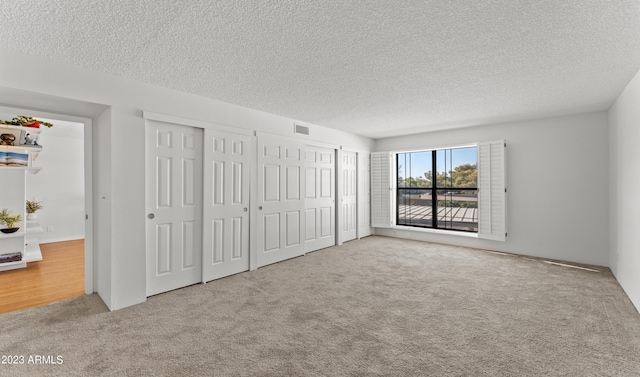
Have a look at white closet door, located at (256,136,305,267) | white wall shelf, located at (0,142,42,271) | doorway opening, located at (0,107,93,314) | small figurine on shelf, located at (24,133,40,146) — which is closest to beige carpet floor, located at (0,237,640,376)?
white closet door, located at (256,136,305,267)

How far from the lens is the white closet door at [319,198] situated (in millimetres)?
5164

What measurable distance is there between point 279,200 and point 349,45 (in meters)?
2.81

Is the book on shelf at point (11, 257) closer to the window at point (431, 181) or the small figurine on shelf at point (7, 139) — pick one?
the small figurine on shelf at point (7, 139)

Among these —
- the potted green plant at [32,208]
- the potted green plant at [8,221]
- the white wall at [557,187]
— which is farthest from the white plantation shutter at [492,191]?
the potted green plant at [32,208]

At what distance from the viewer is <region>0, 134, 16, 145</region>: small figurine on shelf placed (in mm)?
3853

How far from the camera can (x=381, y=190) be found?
21.4 feet

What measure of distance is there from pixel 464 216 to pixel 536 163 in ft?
12.5

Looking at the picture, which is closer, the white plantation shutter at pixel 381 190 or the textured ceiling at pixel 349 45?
the textured ceiling at pixel 349 45

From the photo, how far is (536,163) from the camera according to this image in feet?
15.7

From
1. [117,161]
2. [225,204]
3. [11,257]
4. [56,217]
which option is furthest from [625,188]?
[56,217]

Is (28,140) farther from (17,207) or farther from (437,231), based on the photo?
(437,231)

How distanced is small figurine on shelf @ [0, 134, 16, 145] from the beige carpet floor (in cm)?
258

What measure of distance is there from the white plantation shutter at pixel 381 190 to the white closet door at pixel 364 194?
0.09 meters

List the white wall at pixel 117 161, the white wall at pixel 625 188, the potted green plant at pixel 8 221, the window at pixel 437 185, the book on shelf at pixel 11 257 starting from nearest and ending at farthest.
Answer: the white wall at pixel 117 161 < the white wall at pixel 625 188 < the book on shelf at pixel 11 257 < the potted green plant at pixel 8 221 < the window at pixel 437 185
